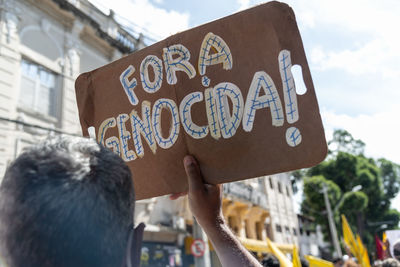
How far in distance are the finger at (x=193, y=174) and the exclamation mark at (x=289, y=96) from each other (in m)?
0.40

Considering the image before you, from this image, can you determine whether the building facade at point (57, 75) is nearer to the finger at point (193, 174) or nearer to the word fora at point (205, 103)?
the word fora at point (205, 103)

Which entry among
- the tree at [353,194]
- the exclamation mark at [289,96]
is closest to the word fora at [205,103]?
the exclamation mark at [289,96]

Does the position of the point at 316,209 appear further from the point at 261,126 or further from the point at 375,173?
the point at 261,126

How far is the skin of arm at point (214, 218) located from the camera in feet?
4.25

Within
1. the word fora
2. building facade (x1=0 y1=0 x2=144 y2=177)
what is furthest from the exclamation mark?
building facade (x1=0 y1=0 x2=144 y2=177)

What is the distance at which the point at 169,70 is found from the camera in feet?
5.46

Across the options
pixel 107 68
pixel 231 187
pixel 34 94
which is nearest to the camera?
pixel 107 68

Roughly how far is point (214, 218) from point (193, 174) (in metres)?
0.21

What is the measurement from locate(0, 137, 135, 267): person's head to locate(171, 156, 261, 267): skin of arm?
586 millimetres

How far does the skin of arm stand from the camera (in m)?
1.29

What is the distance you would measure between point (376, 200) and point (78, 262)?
34.4 metres

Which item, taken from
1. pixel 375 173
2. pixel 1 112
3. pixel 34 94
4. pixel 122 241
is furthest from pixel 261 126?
pixel 375 173

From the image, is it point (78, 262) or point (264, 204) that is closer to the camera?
point (78, 262)

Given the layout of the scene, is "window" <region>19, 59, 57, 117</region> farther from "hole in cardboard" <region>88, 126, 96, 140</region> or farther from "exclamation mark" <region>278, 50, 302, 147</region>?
"exclamation mark" <region>278, 50, 302, 147</region>
